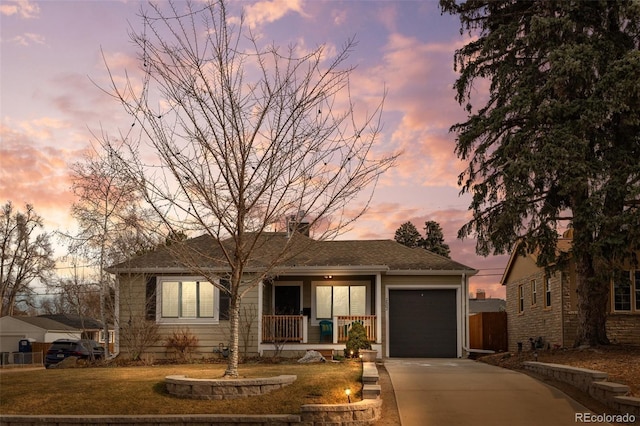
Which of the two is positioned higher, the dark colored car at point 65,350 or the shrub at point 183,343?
the shrub at point 183,343

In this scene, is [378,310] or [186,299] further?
[186,299]

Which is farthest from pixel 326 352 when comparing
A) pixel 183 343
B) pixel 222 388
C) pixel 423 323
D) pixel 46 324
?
pixel 46 324

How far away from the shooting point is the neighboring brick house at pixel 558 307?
69.2ft

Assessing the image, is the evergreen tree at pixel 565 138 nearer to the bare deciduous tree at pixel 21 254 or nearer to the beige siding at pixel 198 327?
the beige siding at pixel 198 327

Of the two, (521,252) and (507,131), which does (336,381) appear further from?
(507,131)

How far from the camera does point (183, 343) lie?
69.6ft

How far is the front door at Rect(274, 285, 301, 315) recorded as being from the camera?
76.2ft

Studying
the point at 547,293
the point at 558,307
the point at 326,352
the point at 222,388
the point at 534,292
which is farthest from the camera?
the point at 534,292

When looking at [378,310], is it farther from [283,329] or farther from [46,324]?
[46,324]

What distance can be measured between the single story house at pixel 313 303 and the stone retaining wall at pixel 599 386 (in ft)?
24.5

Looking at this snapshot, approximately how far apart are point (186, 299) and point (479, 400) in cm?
1208

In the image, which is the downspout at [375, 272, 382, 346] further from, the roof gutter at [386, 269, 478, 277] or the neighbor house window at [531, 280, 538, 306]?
the neighbor house window at [531, 280, 538, 306]

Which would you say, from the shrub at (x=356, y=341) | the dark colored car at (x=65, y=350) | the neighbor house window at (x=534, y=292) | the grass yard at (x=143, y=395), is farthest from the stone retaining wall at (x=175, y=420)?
the neighbor house window at (x=534, y=292)

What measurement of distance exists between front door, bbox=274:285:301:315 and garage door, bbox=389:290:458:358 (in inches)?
122
